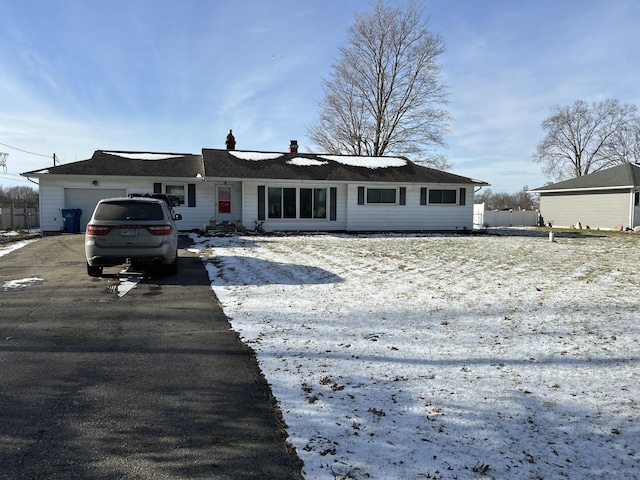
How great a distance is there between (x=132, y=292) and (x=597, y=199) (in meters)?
29.6

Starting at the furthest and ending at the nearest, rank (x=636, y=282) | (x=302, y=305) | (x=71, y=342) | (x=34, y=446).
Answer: (x=636, y=282) → (x=302, y=305) → (x=71, y=342) → (x=34, y=446)

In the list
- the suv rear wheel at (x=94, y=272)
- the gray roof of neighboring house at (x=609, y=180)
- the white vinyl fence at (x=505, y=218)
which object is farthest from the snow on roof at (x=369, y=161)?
the suv rear wheel at (x=94, y=272)

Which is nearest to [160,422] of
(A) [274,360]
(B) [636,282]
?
(A) [274,360]

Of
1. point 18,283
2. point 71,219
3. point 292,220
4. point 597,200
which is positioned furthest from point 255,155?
point 597,200

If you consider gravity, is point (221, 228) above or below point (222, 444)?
above

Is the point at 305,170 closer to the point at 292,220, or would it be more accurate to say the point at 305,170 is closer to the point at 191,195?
the point at 292,220

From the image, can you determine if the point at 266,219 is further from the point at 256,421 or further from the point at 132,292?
the point at 256,421

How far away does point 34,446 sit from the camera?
275 centimetres

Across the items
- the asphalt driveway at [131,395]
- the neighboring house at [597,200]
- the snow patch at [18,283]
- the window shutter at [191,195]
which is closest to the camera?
the asphalt driveway at [131,395]

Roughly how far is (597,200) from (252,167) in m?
22.5

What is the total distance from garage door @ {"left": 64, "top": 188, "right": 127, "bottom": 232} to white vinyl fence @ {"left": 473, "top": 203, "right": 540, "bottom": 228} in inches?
941

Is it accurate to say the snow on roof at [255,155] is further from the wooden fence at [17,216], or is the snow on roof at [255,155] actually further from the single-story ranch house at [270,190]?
the wooden fence at [17,216]

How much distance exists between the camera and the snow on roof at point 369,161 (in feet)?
73.0

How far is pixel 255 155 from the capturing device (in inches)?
866
